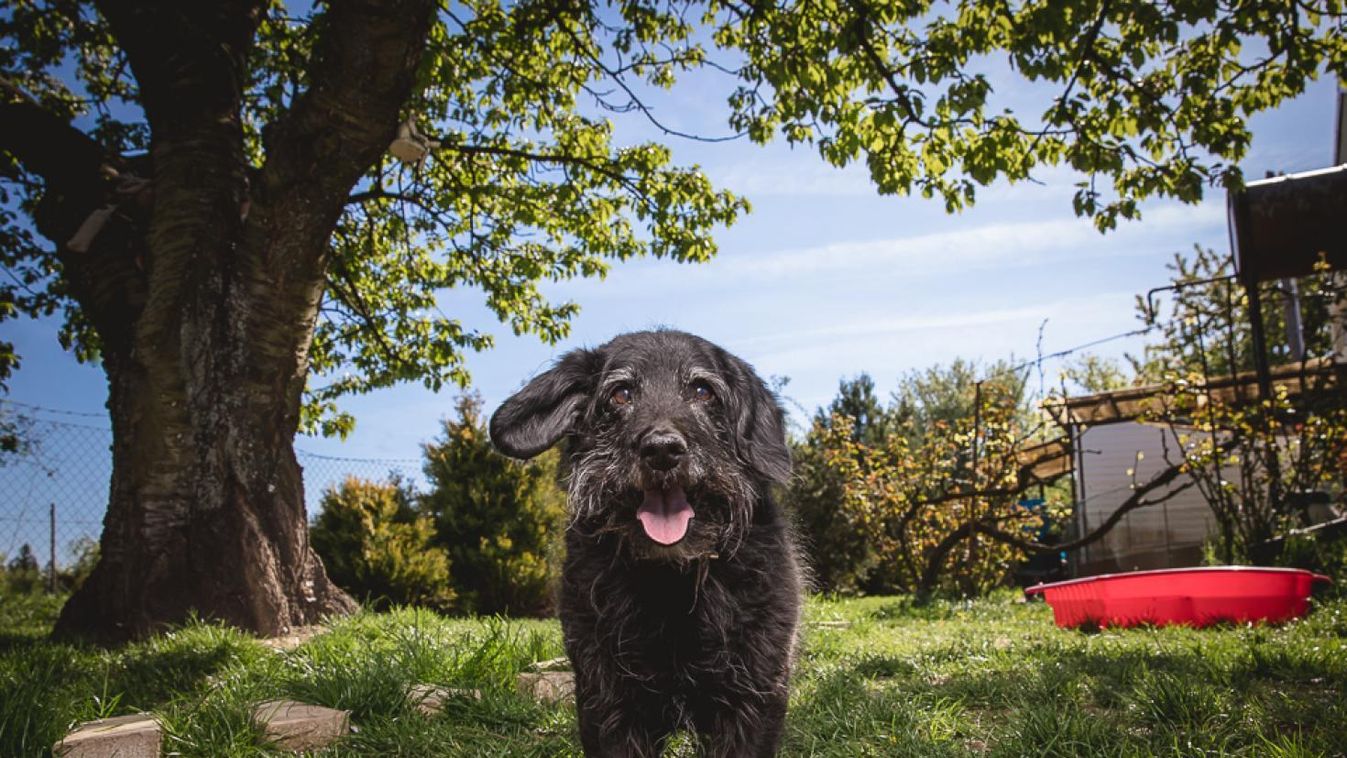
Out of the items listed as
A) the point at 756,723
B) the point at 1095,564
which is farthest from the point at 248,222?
the point at 1095,564

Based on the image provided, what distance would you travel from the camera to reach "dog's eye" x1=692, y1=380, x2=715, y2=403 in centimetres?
268

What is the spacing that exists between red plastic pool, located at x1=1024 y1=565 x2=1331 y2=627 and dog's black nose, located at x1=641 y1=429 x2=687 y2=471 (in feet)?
18.4

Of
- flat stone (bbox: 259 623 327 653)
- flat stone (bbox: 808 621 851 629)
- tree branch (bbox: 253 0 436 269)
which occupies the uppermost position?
tree branch (bbox: 253 0 436 269)

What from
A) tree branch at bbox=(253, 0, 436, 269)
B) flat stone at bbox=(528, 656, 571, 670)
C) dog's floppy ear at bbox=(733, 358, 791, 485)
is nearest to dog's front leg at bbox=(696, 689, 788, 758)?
dog's floppy ear at bbox=(733, 358, 791, 485)

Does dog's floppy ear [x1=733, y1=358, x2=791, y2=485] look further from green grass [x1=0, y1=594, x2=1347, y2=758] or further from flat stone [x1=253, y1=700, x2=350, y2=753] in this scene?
flat stone [x1=253, y1=700, x2=350, y2=753]

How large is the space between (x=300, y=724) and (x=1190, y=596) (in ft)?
20.9

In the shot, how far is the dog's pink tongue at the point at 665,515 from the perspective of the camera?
2299 mm

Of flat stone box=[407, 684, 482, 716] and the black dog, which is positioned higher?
the black dog

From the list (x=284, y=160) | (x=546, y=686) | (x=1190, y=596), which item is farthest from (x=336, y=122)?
(x=1190, y=596)

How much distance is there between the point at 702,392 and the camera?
2.70 meters

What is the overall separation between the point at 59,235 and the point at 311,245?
2810 mm

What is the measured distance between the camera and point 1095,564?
12.5 metres

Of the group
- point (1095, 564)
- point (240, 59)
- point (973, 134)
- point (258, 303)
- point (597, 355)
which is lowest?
point (1095, 564)

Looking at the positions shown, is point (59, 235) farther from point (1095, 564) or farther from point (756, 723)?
point (1095, 564)
